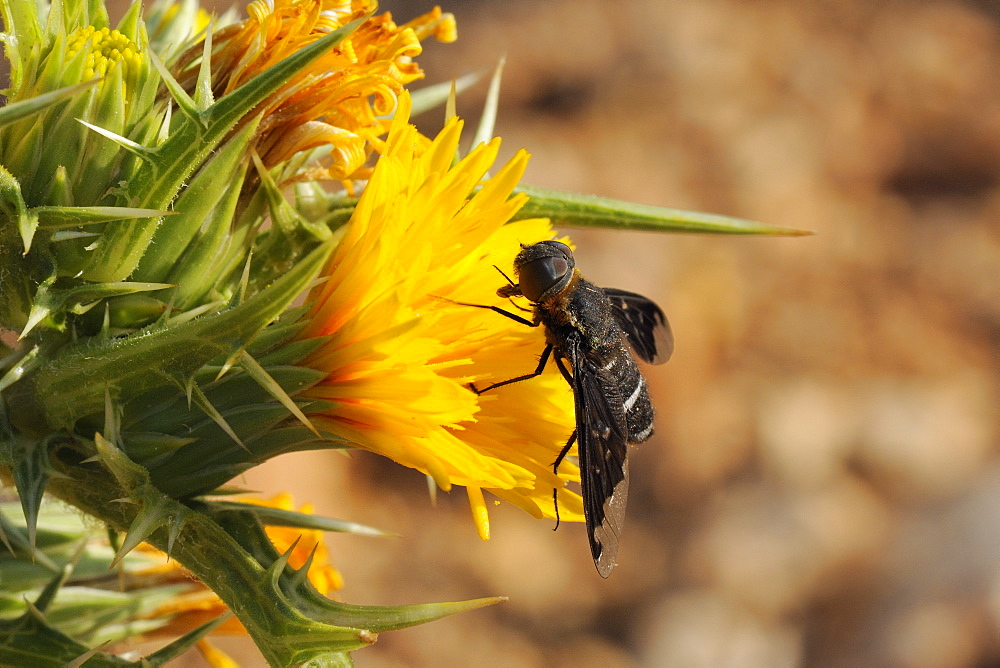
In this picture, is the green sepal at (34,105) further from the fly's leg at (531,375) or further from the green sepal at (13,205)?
the fly's leg at (531,375)

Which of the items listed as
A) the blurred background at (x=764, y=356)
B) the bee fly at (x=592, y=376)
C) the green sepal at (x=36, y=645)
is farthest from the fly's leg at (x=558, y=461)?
the blurred background at (x=764, y=356)

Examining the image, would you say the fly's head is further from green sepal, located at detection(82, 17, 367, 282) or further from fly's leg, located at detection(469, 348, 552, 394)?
green sepal, located at detection(82, 17, 367, 282)

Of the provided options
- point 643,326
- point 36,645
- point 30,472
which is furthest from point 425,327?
point 643,326

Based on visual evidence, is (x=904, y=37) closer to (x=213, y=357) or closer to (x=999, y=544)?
(x=999, y=544)

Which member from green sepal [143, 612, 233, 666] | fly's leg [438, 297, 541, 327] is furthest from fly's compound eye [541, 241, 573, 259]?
green sepal [143, 612, 233, 666]

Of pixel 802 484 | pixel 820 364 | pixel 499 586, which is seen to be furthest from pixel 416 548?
pixel 820 364
